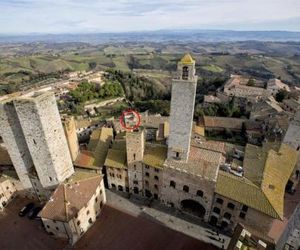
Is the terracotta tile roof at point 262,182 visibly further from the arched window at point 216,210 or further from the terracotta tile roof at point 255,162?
the arched window at point 216,210

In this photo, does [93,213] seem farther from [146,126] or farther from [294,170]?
[294,170]

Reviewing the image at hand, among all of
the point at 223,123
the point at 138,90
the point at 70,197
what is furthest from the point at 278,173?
the point at 138,90

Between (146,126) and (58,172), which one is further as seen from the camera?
(146,126)

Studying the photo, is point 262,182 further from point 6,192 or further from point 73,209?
point 6,192

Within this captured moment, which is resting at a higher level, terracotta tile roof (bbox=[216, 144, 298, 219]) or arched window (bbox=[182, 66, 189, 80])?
arched window (bbox=[182, 66, 189, 80])

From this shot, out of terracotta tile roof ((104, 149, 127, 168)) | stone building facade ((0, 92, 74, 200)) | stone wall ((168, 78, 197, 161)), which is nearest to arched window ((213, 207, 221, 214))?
stone wall ((168, 78, 197, 161))

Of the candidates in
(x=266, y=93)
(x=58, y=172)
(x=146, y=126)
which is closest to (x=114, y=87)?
(x=146, y=126)

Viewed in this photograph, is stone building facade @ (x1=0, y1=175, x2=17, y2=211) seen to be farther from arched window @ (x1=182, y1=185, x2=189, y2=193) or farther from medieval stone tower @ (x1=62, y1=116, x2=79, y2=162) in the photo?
arched window @ (x1=182, y1=185, x2=189, y2=193)
